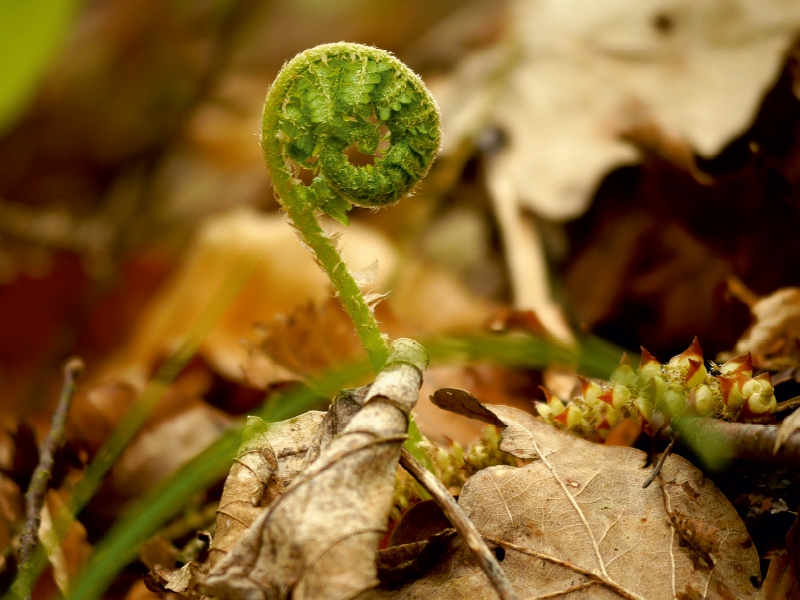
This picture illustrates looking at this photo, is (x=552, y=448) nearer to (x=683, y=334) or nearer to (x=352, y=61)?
(x=352, y=61)

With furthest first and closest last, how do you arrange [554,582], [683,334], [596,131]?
[596,131] → [683,334] → [554,582]

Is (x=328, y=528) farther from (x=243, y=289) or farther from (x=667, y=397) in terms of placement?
(x=243, y=289)

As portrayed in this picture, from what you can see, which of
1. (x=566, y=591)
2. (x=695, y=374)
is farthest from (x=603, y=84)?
(x=566, y=591)

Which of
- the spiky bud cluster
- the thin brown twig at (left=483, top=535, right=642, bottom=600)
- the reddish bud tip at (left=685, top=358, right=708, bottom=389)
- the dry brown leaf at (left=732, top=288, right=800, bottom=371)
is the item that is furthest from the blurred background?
the thin brown twig at (left=483, top=535, right=642, bottom=600)

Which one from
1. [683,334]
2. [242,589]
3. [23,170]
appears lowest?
[683,334]

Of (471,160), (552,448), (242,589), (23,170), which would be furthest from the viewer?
(23,170)

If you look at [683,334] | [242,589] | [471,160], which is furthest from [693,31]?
[242,589]

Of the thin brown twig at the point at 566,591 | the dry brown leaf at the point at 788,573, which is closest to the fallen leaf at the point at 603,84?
the dry brown leaf at the point at 788,573
